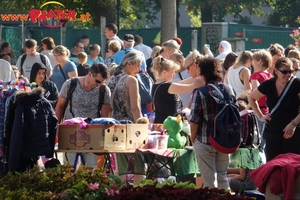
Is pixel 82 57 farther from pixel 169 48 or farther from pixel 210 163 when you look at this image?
pixel 210 163

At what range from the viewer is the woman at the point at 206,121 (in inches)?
350

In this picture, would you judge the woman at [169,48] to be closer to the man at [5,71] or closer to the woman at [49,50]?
the man at [5,71]

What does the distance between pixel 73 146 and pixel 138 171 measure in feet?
3.11

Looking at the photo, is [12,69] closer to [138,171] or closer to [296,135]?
[138,171]

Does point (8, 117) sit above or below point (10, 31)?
below

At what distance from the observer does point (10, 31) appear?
29469mm

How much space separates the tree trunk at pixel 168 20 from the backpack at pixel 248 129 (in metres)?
15.0

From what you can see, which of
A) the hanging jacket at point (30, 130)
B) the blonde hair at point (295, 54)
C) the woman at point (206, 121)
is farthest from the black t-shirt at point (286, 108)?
the blonde hair at point (295, 54)

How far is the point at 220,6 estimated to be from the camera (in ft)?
152

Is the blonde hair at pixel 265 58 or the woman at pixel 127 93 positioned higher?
the blonde hair at pixel 265 58

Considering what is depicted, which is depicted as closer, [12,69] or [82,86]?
[82,86]

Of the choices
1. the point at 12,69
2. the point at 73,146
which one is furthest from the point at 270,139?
the point at 12,69

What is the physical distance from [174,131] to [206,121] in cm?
115

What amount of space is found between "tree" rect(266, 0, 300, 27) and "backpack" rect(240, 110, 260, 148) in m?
36.6
